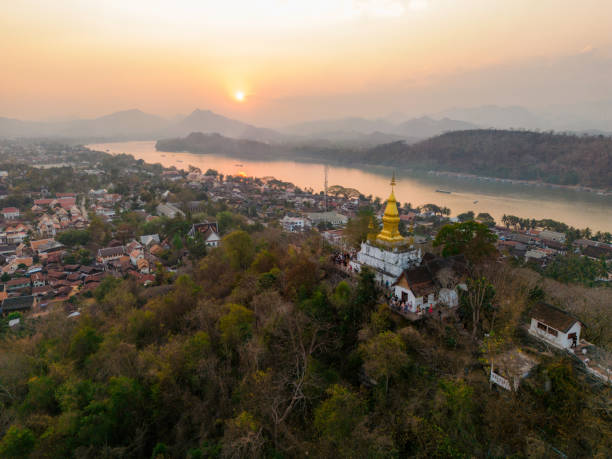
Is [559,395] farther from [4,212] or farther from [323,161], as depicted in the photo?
[323,161]

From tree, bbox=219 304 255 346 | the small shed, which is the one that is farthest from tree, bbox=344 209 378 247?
the small shed

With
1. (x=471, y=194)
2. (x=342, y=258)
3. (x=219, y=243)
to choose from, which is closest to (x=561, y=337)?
(x=342, y=258)

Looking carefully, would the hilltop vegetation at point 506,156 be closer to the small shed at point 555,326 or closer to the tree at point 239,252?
the small shed at point 555,326

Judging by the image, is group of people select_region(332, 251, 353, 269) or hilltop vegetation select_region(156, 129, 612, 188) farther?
hilltop vegetation select_region(156, 129, 612, 188)

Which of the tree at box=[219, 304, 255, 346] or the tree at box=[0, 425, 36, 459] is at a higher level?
the tree at box=[219, 304, 255, 346]

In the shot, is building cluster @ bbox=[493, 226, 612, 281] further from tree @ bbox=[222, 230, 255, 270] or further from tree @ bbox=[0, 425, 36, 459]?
tree @ bbox=[0, 425, 36, 459]

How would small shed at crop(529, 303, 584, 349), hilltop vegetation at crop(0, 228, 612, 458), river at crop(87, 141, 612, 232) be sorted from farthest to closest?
river at crop(87, 141, 612, 232), small shed at crop(529, 303, 584, 349), hilltop vegetation at crop(0, 228, 612, 458)

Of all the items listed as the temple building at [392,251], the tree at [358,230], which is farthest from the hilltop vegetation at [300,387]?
the tree at [358,230]
